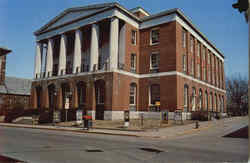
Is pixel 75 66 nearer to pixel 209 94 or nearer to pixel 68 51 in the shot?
pixel 68 51

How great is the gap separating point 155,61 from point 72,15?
16.4 meters

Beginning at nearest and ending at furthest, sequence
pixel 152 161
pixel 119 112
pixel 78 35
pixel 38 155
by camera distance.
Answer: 1. pixel 152 161
2. pixel 38 155
3. pixel 119 112
4. pixel 78 35

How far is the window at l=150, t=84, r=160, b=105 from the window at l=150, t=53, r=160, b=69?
115 inches

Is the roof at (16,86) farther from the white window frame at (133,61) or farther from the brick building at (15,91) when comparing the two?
the white window frame at (133,61)

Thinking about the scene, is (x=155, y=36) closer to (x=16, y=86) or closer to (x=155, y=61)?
(x=155, y=61)

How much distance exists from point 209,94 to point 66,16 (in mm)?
31401

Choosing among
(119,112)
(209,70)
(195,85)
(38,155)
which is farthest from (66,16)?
(38,155)

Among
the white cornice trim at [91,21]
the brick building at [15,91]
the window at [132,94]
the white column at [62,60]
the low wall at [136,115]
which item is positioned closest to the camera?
the low wall at [136,115]

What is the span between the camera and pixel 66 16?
38.8 metres

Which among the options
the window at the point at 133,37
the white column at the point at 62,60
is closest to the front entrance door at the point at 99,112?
the white column at the point at 62,60

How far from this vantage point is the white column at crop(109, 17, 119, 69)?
30.1 meters

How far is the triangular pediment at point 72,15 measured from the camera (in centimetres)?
3364

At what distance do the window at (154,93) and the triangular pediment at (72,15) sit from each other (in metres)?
13.2

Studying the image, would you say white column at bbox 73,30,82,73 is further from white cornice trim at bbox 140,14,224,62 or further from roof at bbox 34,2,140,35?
white cornice trim at bbox 140,14,224,62
